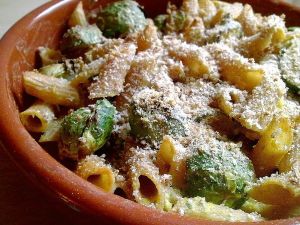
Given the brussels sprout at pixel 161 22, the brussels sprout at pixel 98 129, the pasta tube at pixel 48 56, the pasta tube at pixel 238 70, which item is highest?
the pasta tube at pixel 238 70

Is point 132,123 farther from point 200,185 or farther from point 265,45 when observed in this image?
point 265,45

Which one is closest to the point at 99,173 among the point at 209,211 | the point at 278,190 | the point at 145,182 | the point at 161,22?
the point at 145,182

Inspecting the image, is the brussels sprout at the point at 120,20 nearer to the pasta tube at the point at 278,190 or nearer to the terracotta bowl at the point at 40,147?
the terracotta bowl at the point at 40,147

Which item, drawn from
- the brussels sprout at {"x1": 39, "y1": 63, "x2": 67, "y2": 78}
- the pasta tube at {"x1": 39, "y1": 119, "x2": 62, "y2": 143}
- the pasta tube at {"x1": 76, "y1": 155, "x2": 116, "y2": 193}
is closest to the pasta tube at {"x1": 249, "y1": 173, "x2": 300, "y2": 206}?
the pasta tube at {"x1": 76, "y1": 155, "x2": 116, "y2": 193}

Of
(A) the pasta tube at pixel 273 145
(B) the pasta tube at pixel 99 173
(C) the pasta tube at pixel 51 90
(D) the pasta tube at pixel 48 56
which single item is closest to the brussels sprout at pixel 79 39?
(D) the pasta tube at pixel 48 56

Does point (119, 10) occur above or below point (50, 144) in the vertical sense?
above

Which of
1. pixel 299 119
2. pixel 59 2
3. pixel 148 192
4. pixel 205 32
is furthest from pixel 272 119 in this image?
pixel 59 2

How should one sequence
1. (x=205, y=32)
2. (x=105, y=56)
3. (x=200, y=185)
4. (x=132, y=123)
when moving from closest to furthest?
(x=200, y=185), (x=132, y=123), (x=105, y=56), (x=205, y=32)
